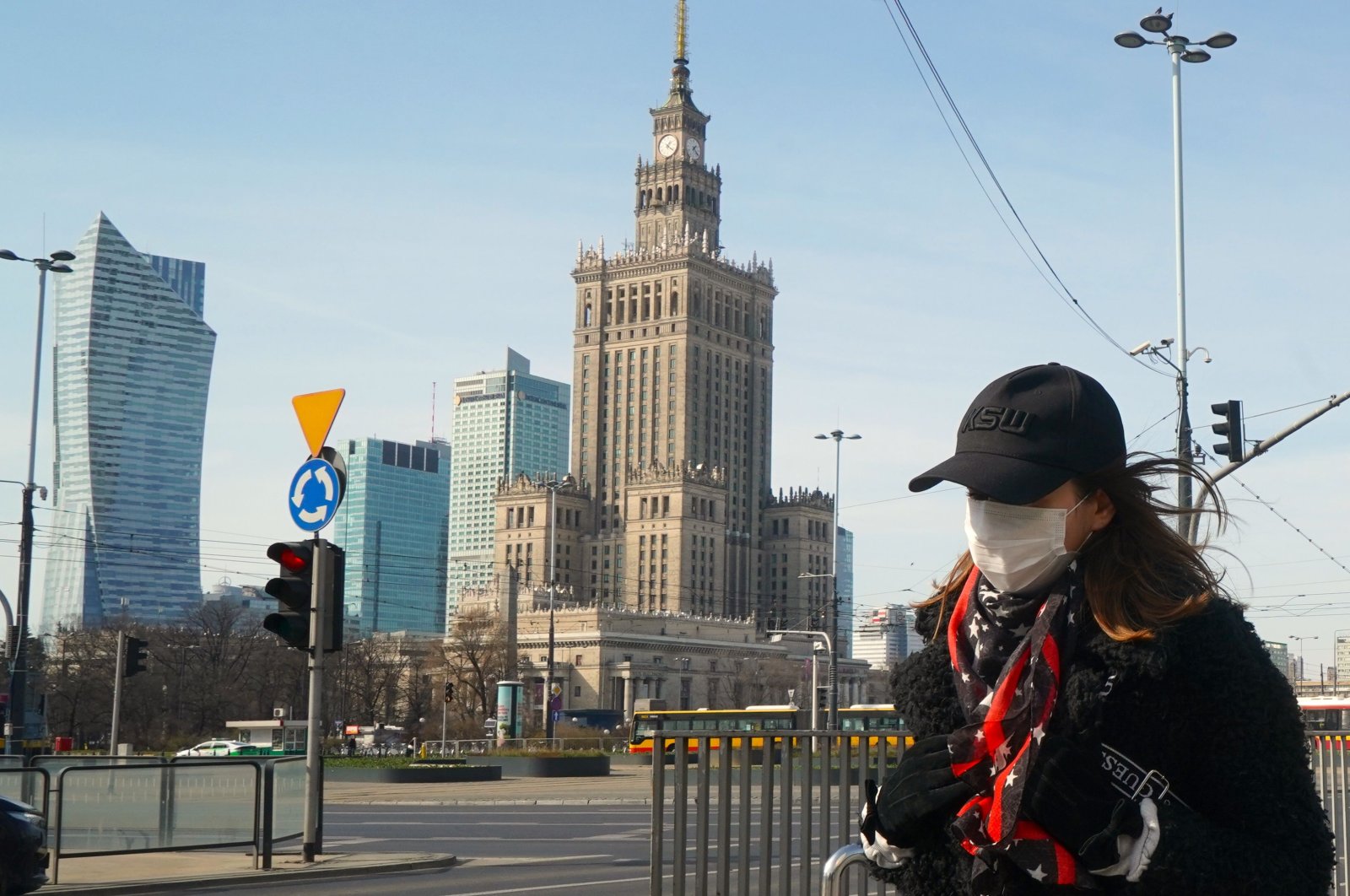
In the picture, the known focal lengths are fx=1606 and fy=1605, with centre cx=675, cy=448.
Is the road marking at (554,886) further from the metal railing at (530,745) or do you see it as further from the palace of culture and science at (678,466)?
the palace of culture and science at (678,466)

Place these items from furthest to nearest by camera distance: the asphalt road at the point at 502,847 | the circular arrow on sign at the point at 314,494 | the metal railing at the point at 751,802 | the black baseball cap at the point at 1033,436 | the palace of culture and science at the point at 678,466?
the palace of culture and science at the point at 678,466 → the circular arrow on sign at the point at 314,494 → the asphalt road at the point at 502,847 → the metal railing at the point at 751,802 → the black baseball cap at the point at 1033,436

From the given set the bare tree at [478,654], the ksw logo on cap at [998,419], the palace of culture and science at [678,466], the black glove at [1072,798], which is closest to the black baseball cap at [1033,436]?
the ksw logo on cap at [998,419]

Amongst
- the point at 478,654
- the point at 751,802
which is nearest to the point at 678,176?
the point at 478,654

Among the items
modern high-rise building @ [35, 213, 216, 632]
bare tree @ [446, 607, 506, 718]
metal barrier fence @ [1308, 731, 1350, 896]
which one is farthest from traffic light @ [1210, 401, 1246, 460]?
modern high-rise building @ [35, 213, 216, 632]

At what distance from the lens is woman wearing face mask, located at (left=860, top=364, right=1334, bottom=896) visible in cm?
241

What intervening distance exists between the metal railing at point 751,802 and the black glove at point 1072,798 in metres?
2.50

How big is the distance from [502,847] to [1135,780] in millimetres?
16915

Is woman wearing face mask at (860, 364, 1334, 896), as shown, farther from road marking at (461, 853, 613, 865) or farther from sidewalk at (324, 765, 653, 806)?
sidewalk at (324, 765, 653, 806)

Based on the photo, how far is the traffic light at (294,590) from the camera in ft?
47.1

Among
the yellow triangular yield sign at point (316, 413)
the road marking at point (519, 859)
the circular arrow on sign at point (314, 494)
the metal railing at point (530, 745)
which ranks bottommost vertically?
the metal railing at point (530, 745)

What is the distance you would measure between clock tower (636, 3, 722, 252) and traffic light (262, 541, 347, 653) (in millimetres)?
129947

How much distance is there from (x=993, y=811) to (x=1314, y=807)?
487 millimetres

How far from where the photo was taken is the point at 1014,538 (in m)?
2.57

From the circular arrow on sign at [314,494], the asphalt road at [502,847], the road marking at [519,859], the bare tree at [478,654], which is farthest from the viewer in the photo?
the bare tree at [478,654]
